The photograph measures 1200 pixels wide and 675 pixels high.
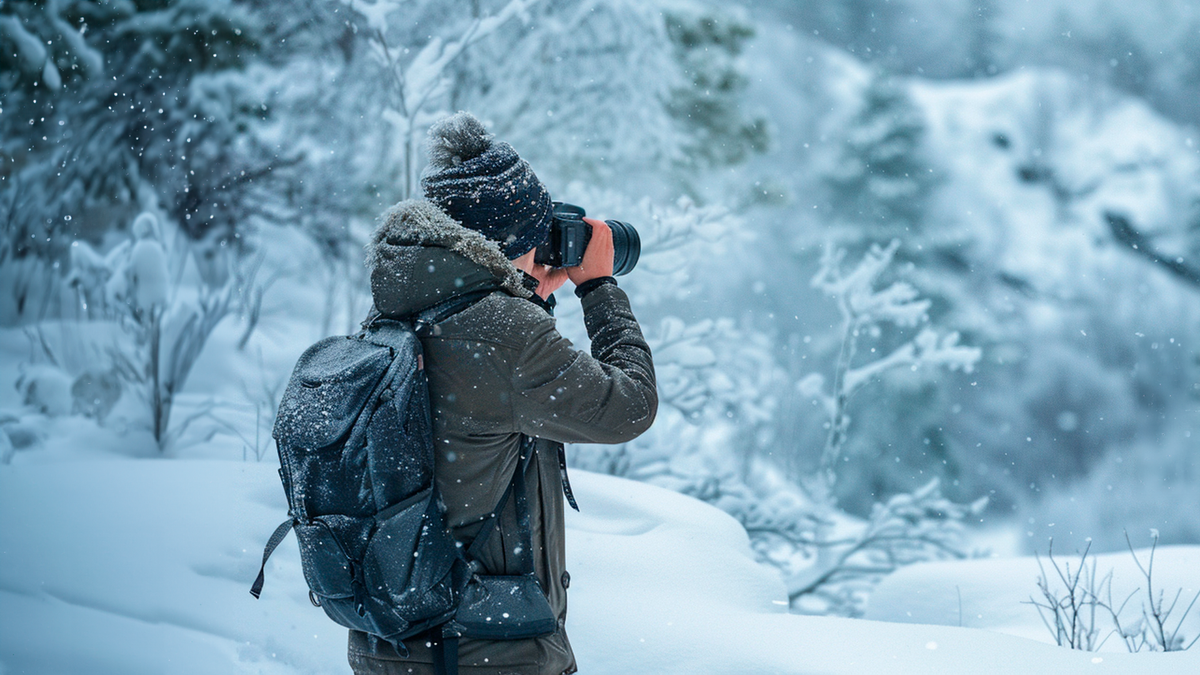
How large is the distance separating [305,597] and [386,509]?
6.11 ft

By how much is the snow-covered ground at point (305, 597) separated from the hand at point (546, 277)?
1.19 meters

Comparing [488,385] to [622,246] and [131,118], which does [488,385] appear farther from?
[131,118]

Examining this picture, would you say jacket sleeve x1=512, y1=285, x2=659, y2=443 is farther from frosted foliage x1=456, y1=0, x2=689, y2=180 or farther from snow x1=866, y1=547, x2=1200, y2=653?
frosted foliage x1=456, y1=0, x2=689, y2=180

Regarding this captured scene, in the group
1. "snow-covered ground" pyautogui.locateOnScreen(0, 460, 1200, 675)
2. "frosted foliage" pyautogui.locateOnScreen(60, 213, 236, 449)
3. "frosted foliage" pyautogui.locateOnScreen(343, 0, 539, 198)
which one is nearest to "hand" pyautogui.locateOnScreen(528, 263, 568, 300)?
"snow-covered ground" pyautogui.locateOnScreen(0, 460, 1200, 675)

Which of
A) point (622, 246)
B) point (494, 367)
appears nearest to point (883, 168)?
point (622, 246)

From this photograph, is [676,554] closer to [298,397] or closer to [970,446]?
[298,397]

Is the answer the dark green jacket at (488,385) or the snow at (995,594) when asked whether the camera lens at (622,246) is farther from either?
the snow at (995,594)

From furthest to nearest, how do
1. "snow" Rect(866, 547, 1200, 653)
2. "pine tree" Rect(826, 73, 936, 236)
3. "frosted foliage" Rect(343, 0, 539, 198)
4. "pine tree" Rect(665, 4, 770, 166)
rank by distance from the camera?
"pine tree" Rect(826, 73, 936, 236) → "pine tree" Rect(665, 4, 770, 166) → "frosted foliage" Rect(343, 0, 539, 198) → "snow" Rect(866, 547, 1200, 653)

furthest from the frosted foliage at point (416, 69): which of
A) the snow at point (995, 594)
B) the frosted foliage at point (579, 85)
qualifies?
the snow at point (995, 594)

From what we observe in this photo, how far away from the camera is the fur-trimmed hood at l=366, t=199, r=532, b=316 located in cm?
108

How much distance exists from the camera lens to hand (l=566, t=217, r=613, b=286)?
0.02 metres

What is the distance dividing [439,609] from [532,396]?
1.00 ft

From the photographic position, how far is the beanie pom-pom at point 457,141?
1162mm

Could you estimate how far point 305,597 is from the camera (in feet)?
8.81
